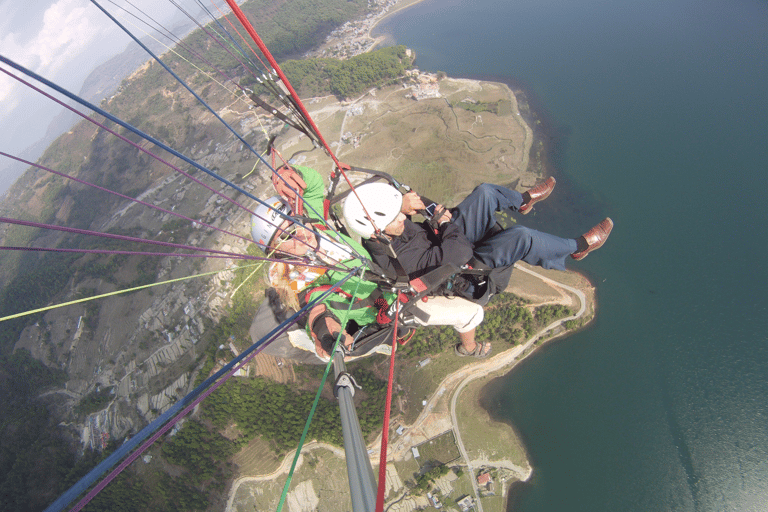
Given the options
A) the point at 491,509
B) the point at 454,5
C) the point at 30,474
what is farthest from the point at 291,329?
the point at 454,5

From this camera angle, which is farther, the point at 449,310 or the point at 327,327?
the point at 449,310

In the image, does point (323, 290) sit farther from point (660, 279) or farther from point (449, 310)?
point (660, 279)

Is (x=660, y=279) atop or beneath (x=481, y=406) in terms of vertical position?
beneath

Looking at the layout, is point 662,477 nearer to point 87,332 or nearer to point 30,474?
point 30,474

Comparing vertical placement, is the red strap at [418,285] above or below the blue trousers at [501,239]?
above

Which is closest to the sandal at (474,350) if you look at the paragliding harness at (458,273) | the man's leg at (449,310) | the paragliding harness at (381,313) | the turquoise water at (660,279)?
the man's leg at (449,310)

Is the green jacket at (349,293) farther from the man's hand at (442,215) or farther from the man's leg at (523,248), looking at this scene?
the man's leg at (523,248)

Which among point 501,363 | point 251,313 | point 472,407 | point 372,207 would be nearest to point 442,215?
point 372,207
